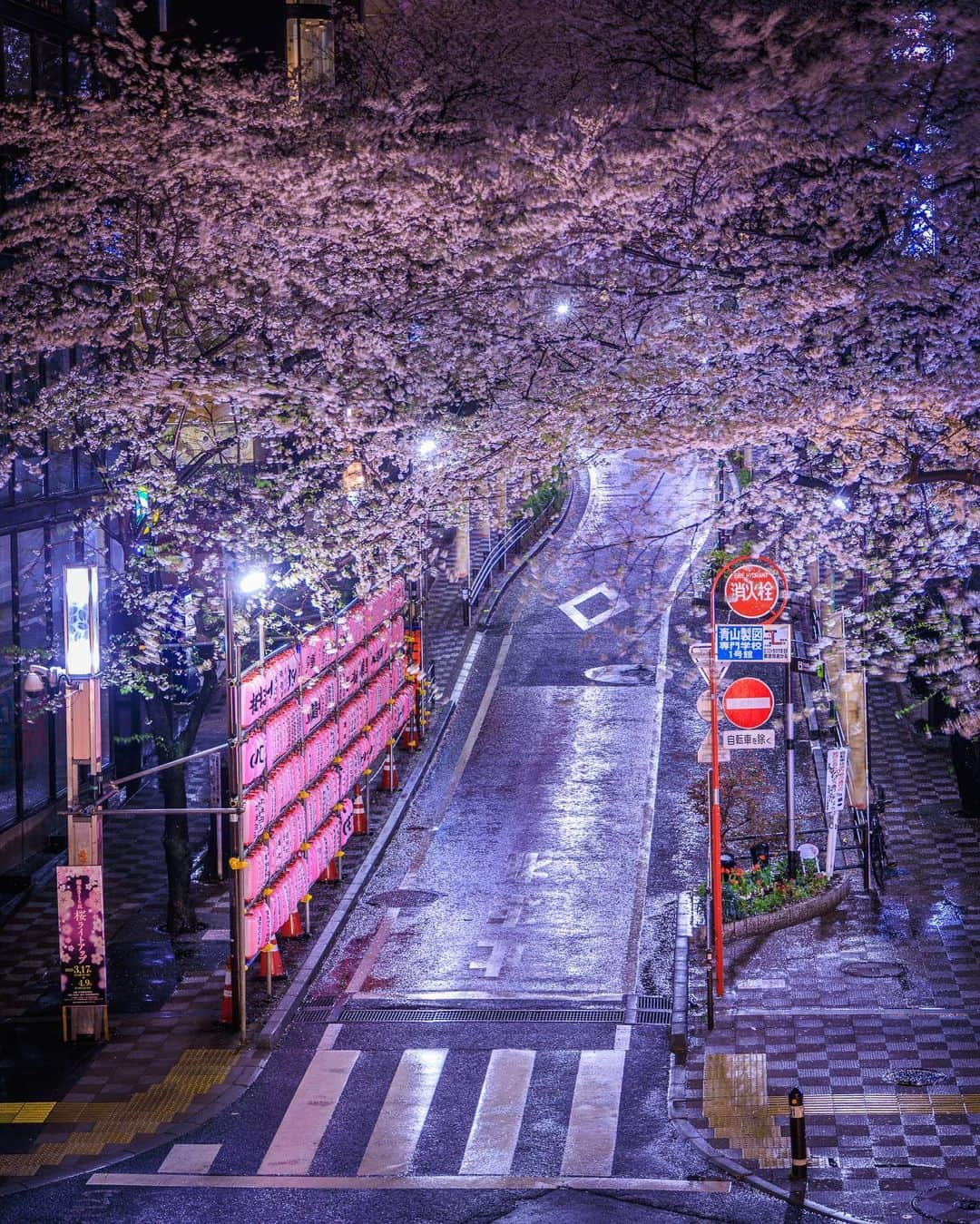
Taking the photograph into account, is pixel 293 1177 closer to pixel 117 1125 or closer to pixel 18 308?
pixel 117 1125

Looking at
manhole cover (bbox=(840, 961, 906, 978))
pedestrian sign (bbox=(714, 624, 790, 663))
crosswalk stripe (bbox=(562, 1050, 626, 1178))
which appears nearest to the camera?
crosswalk stripe (bbox=(562, 1050, 626, 1178))

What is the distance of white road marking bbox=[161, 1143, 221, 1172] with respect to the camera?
14.5m

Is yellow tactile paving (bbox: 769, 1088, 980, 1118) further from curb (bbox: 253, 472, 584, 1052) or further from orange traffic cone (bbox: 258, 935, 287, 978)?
orange traffic cone (bbox: 258, 935, 287, 978)

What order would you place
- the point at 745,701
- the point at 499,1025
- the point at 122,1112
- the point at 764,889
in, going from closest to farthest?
the point at 122,1112
the point at 499,1025
the point at 745,701
the point at 764,889

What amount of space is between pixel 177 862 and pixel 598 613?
19.4 metres

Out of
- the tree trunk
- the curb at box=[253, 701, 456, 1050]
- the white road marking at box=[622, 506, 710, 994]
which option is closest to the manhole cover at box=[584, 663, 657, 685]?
the white road marking at box=[622, 506, 710, 994]

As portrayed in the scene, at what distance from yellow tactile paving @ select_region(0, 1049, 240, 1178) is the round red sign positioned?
827cm

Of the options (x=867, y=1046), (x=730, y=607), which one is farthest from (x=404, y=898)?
(x=867, y=1046)

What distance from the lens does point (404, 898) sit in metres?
22.9

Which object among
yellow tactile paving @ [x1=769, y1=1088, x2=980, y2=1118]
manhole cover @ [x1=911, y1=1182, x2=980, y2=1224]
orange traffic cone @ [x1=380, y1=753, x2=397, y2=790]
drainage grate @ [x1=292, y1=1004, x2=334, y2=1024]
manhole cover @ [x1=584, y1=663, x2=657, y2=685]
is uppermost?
manhole cover @ [x1=584, y1=663, x2=657, y2=685]

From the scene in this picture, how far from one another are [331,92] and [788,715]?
1575cm

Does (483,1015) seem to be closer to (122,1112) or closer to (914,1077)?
(122,1112)

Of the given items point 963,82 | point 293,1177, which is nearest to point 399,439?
point 963,82

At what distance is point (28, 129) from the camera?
2200cm
